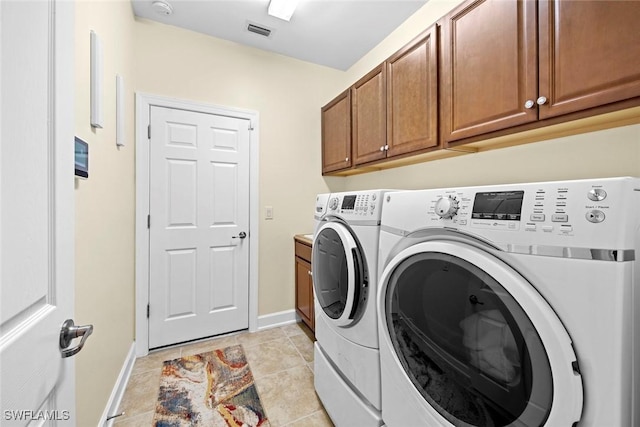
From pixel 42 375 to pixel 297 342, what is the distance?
1.97 m

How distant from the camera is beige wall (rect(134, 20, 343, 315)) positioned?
83.2 inches

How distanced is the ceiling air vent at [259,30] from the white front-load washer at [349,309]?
1.67 m

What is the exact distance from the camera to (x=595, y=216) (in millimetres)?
504

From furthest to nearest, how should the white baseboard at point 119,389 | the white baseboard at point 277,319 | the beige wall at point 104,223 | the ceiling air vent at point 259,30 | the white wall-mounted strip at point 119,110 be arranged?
the white baseboard at point 277,319
the ceiling air vent at point 259,30
the white wall-mounted strip at point 119,110
the white baseboard at point 119,389
the beige wall at point 104,223

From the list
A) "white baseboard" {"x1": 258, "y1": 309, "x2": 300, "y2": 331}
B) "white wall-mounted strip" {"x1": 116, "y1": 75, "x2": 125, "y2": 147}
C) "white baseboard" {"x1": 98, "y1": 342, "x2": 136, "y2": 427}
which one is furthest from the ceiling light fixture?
"white baseboard" {"x1": 98, "y1": 342, "x2": 136, "y2": 427}

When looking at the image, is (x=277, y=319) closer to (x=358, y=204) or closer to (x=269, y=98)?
(x=358, y=204)

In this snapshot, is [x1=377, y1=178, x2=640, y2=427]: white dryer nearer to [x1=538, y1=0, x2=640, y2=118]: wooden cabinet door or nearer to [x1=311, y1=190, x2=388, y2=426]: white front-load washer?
[x1=311, y1=190, x2=388, y2=426]: white front-load washer

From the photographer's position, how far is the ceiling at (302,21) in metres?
1.90

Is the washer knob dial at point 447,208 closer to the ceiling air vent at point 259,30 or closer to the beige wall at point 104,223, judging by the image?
the beige wall at point 104,223

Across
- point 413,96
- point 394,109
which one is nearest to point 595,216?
point 413,96

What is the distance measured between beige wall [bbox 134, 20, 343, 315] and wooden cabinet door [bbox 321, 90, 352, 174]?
0.11 m

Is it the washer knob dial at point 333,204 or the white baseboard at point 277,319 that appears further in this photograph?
the white baseboard at point 277,319

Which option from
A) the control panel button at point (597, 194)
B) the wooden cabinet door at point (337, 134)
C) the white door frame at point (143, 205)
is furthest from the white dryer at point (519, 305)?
the white door frame at point (143, 205)

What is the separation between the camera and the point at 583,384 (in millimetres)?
520
